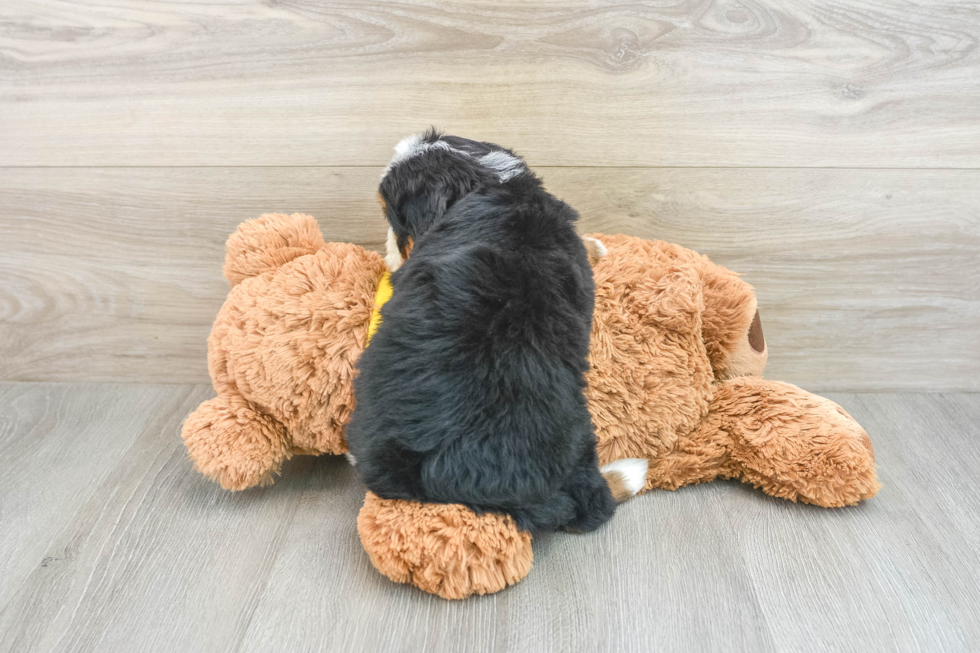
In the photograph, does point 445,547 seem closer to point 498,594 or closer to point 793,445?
point 498,594

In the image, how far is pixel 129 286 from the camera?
0.94 meters

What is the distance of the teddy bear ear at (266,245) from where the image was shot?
0.75m

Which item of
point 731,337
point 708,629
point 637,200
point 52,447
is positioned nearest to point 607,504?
point 708,629

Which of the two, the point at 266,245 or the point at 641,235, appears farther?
the point at 641,235

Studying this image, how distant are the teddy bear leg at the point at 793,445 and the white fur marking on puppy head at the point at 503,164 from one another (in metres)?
0.37

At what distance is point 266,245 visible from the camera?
749 millimetres

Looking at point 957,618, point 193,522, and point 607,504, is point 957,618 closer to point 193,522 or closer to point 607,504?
point 607,504

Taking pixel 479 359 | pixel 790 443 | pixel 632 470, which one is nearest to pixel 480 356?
pixel 479 359

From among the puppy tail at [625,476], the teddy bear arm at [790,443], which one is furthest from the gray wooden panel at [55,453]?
the teddy bear arm at [790,443]

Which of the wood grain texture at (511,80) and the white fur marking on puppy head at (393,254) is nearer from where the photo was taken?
the white fur marking on puppy head at (393,254)

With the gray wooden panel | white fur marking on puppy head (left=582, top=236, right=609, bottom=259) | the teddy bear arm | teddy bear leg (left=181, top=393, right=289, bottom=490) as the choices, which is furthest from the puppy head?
the gray wooden panel

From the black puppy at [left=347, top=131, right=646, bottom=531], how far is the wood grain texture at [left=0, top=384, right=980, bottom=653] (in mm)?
102

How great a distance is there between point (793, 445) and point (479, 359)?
40 centimetres

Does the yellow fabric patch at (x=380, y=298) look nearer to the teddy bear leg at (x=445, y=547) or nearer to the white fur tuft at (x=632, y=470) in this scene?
the teddy bear leg at (x=445, y=547)
